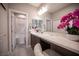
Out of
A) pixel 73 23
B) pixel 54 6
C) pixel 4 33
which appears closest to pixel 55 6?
pixel 54 6

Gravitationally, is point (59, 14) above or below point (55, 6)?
below

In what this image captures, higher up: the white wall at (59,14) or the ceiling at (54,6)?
the ceiling at (54,6)

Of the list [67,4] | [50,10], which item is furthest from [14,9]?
[67,4]

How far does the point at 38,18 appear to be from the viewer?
4.27ft

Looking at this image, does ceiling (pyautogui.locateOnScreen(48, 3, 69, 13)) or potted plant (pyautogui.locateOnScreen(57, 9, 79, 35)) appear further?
ceiling (pyautogui.locateOnScreen(48, 3, 69, 13))

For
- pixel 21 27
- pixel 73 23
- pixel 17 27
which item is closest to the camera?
pixel 73 23

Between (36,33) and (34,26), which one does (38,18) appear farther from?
(36,33)

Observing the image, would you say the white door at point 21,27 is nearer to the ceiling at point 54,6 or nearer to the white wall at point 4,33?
the white wall at point 4,33

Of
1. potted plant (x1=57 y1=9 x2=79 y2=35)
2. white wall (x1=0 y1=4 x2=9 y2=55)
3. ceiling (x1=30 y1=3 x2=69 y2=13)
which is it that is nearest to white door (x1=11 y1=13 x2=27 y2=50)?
white wall (x1=0 y1=4 x2=9 y2=55)

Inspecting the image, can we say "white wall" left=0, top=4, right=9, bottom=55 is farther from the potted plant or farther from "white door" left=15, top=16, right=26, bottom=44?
the potted plant

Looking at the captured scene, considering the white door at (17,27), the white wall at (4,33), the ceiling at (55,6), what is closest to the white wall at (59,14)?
the ceiling at (55,6)

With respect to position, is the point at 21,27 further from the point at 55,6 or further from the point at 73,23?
the point at 73,23

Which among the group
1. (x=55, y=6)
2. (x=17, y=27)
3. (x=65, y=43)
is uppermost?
(x=55, y=6)

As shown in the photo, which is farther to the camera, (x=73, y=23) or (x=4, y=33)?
(x=4, y=33)
